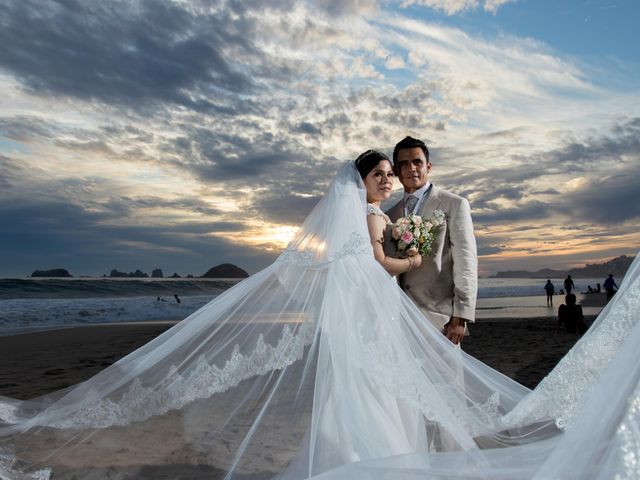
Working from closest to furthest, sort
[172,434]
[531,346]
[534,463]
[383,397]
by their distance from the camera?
[534,463] < [383,397] < [172,434] < [531,346]

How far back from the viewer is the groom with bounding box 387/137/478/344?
404cm

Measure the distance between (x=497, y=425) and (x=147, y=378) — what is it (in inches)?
92.6

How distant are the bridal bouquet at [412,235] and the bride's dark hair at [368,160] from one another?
413 millimetres

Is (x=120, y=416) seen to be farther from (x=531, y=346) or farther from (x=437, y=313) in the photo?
(x=531, y=346)

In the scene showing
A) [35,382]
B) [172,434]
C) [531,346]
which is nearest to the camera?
[172,434]

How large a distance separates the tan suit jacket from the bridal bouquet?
0.70 feet

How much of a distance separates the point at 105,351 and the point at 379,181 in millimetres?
10514

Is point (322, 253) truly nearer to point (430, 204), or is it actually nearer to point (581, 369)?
point (430, 204)

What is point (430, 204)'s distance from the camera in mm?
4234

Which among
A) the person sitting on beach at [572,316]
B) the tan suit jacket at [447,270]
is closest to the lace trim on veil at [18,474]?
the tan suit jacket at [447,270]

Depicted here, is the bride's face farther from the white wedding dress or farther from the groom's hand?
the groom's hand

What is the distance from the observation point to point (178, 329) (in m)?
4.12

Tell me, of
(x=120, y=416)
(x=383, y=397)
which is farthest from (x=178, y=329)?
(x=383, y=397)

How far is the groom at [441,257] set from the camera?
4.04 metres
